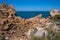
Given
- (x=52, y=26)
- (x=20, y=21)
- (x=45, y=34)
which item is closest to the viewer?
(x=45, y=34)

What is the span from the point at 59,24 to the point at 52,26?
1.04 meters

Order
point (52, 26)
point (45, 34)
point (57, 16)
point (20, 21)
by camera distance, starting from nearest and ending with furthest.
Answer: point (45, 34) → point (52, 26) → point (20, 21) → point (57, 16)

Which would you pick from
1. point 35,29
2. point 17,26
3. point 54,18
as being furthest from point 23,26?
point 54,18

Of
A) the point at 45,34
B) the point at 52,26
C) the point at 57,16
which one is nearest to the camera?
the point at 45,34

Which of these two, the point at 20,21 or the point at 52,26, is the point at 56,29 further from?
the point at 20,21

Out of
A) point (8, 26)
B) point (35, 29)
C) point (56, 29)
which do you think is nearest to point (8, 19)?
point (8, 26)

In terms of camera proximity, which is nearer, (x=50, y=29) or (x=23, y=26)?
(x=50, y=29)

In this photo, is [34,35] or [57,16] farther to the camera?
[57,16]

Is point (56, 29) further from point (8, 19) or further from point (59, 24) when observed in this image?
point (8, 19)

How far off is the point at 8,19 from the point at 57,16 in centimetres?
622

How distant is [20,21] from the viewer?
25547mm

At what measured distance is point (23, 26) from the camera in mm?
24172

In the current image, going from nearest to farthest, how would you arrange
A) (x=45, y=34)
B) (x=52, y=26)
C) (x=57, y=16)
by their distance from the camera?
(x=45, y=34) → (x=52, y=26) → (x=57, y=16)

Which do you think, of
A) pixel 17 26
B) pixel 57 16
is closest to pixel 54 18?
pixel 57 16
